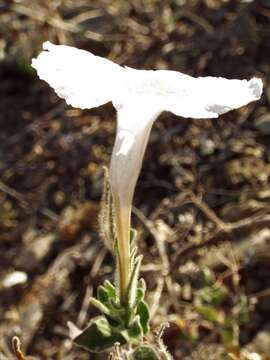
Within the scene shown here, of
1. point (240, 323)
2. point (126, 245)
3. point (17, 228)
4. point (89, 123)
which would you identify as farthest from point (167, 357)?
point (89, 123)

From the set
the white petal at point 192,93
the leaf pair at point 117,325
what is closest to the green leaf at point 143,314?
the leaf pair at point 117,325

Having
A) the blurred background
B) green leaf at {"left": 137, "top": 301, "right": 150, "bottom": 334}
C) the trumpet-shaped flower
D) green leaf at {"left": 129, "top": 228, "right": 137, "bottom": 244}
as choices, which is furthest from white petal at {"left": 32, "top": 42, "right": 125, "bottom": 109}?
the blurred background

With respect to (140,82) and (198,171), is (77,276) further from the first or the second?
(140,82)

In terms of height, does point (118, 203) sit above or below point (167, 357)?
above

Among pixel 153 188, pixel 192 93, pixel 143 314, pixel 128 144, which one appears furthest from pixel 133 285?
pixel 153 188

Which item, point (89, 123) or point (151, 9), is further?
point (151, 9)

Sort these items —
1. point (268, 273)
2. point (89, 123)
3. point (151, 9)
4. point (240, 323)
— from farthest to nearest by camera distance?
point (151, 9) < point (89, 123) < point (268, 273) < point (240, 323)

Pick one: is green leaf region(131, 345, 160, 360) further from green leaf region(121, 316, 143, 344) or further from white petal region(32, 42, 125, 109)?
white petal region(32, 42, 125, 109)

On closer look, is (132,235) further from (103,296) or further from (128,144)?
(128,144)
